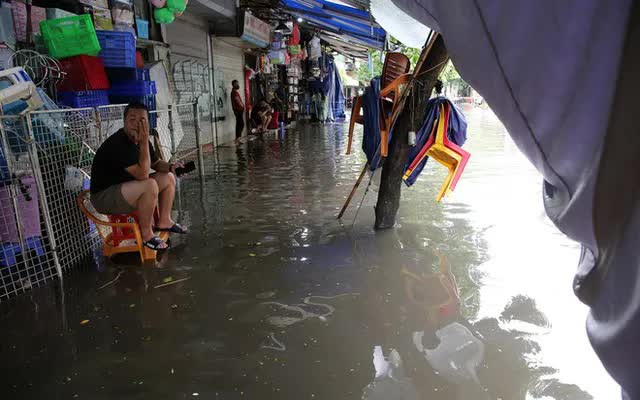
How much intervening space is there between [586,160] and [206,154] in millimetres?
10079

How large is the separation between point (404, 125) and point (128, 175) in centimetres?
264

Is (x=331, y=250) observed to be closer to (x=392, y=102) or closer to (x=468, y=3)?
(x=392, y=102)

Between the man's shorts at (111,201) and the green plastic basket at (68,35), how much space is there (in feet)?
5.44

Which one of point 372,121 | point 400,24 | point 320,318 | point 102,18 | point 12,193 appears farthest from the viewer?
point 102,18

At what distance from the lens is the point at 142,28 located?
24.4 feet

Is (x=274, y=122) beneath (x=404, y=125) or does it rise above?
beneath

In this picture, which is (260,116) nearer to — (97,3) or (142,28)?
(142,28)

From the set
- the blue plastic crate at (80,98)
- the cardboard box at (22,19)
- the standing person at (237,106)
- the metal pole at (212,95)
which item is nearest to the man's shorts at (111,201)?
the blue plastic crate at (80,98)

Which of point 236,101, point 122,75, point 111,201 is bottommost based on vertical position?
point 111,201

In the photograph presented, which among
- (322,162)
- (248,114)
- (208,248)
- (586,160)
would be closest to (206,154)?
(322,162)

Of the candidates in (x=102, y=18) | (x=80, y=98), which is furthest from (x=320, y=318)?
(x=102, y=18)

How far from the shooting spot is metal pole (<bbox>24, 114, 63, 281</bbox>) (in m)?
3.41

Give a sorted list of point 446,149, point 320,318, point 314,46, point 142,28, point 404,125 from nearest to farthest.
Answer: point 320,318 → point 446,149 → point 404,125 → point 142,28 → point 314,46

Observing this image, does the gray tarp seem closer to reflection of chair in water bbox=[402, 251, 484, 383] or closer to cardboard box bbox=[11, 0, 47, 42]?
reflection of chair in water bbox=[402, 251, 484, 383]
